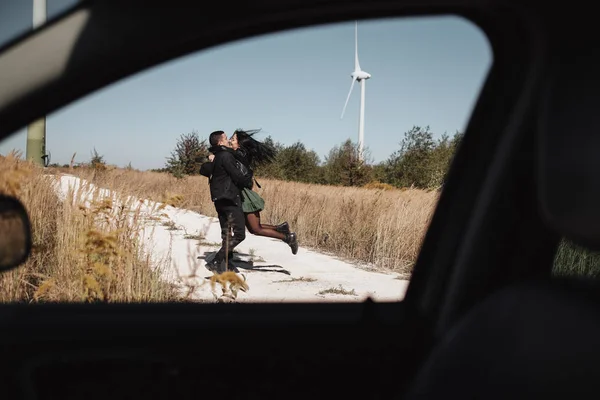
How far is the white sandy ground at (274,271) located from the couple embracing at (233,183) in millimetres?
288

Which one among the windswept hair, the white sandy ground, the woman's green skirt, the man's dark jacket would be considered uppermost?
the windswept hair

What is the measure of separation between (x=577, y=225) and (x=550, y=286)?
0.74 feet

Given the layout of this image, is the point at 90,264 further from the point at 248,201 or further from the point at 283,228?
the point at 283,228

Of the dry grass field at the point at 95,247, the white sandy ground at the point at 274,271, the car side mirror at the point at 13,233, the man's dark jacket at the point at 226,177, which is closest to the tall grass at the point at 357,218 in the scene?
the dry grass field at the point at 95,247

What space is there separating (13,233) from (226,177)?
213 inches

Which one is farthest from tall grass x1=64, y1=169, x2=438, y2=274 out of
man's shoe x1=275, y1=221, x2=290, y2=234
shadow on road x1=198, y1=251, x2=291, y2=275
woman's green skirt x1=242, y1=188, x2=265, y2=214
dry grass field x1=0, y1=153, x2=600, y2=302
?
man's shoe x1=275, y1=221, x2=290, y2=234

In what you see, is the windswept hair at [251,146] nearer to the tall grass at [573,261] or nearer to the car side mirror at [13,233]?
the tall grass at [573,261]

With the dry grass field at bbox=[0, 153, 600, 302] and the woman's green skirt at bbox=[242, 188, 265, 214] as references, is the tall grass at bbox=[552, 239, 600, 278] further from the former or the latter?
the woman's green skirt at bbox=[242, 188, 265, 214]

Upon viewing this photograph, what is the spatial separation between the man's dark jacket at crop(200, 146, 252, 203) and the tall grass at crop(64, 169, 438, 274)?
63 centimetres

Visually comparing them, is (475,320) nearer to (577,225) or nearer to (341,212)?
(577,225)

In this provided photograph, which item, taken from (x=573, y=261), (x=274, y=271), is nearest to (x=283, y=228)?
(x=274, y=271)

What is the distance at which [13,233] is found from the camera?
1.09 metres

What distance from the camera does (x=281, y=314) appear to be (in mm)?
Result: 1604

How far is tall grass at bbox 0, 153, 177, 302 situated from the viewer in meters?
3.61
